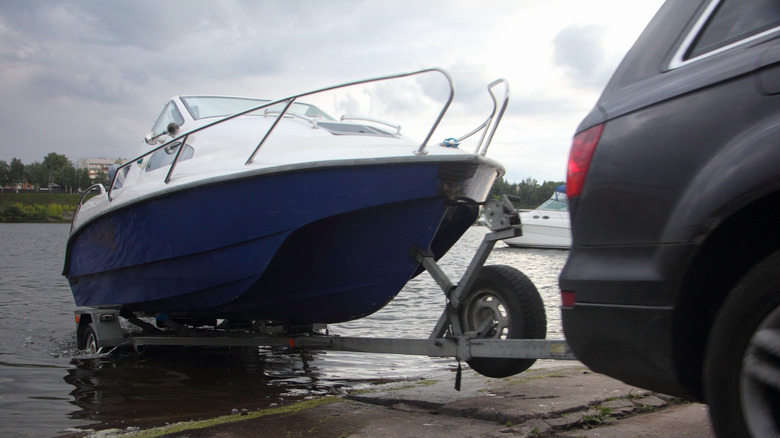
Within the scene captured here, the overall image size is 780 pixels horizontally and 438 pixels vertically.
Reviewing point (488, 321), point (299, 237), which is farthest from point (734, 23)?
point (299, 237)

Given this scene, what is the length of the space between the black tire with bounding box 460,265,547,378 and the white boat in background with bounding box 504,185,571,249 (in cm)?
2927

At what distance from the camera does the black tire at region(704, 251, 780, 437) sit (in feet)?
5.70

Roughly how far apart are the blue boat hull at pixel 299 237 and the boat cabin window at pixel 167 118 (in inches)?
50.2

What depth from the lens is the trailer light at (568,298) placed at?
2307 millimetres

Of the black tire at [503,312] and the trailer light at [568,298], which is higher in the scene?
the trailer light at [568,298]

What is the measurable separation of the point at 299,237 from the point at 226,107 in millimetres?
2718

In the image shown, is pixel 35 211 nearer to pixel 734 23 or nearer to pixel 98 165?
pixel 98 165

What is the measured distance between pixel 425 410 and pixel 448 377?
5.03ft

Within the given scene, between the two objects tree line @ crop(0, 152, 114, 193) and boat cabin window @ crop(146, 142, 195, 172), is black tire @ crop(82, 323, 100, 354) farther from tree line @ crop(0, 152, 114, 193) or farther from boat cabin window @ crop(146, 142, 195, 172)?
tree line @ crop(0, 152, 114, 193)

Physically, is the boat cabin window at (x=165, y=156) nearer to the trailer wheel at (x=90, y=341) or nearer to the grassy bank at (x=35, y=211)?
the trailer wheel at (x=90, y=341)

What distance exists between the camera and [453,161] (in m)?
4.46

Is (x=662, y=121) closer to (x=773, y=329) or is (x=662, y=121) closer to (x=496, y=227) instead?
(x=773, y=329)

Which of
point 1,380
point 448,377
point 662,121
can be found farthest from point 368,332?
point 662,121

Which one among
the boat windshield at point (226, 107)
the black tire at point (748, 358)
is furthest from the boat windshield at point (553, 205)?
the black tire at point (748, 358)
